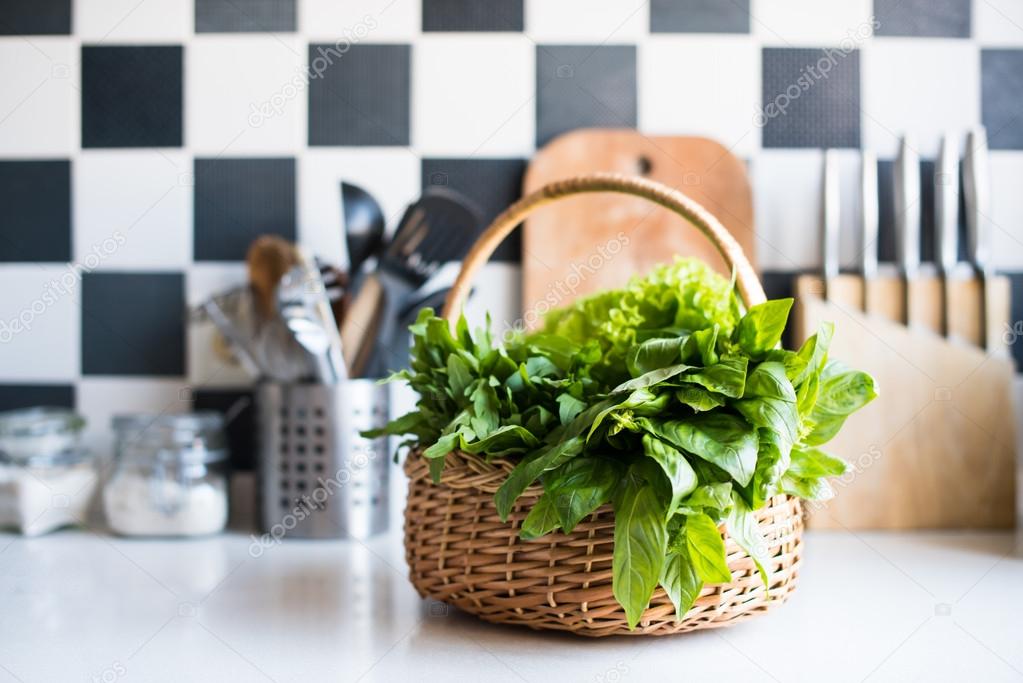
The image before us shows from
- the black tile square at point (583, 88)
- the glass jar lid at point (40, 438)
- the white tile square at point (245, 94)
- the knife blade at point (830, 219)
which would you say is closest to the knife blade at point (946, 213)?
the knife blade at point (830, 219)

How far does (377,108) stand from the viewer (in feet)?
3.75

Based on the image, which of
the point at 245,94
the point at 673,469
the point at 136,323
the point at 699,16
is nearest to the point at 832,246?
the point at 699,16

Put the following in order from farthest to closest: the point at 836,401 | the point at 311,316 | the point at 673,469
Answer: the point at 311,316
the point at 836,401
the point at 673,469

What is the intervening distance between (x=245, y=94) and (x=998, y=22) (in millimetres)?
1015

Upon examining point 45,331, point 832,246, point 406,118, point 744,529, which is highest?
point 406,118

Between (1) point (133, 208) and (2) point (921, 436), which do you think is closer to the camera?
(2) point (921, 436)

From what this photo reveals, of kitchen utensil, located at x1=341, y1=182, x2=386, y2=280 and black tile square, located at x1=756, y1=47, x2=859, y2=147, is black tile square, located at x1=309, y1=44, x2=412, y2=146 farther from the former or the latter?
black tile square, located at x1=756, y1=47, x2=859, y2=147

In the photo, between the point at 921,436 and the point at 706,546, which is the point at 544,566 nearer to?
the point at 706,546

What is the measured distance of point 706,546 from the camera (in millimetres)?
540

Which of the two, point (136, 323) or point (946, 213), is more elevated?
point (946, 213)

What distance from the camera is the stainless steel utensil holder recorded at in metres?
0.97

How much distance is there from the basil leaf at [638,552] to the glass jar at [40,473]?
0.77 m

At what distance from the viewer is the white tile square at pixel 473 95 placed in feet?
3.72

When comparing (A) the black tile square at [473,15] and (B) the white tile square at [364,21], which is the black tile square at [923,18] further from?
(B) the white tile square at [364,21]
